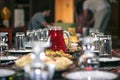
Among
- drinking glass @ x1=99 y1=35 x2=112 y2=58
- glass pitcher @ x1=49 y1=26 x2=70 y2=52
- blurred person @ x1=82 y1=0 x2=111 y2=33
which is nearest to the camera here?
drinking glass @ x1=99 y1=35 x2=112 y2=58

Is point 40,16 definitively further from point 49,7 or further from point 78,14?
point 49,7

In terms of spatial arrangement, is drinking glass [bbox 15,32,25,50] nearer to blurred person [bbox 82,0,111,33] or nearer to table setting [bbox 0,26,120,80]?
table setting [bbox 0,26,120,80]

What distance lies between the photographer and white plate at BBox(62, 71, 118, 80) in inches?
60.2

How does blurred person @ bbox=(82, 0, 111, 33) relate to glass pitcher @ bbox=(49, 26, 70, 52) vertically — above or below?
above

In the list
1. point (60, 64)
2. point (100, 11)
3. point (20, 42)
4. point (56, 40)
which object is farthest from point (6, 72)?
point (100, 11)

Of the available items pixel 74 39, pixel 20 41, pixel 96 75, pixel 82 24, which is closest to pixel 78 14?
pixel 82 24

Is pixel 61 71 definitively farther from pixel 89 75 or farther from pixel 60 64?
pixel 89 75

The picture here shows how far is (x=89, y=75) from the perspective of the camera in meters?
1.60

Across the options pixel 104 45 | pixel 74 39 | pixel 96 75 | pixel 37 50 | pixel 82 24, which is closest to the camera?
pixel 37 50

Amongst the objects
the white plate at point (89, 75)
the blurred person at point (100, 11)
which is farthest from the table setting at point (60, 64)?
the blurred person at point (100, 11)

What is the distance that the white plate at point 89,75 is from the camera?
153 cm

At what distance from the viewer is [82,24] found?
7980 millimetres

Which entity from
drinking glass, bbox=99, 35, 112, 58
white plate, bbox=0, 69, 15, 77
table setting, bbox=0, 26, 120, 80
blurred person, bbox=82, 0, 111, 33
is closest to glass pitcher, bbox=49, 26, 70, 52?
table setting, bbox=0, 26, 120, 80

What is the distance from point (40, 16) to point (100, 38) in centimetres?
484
